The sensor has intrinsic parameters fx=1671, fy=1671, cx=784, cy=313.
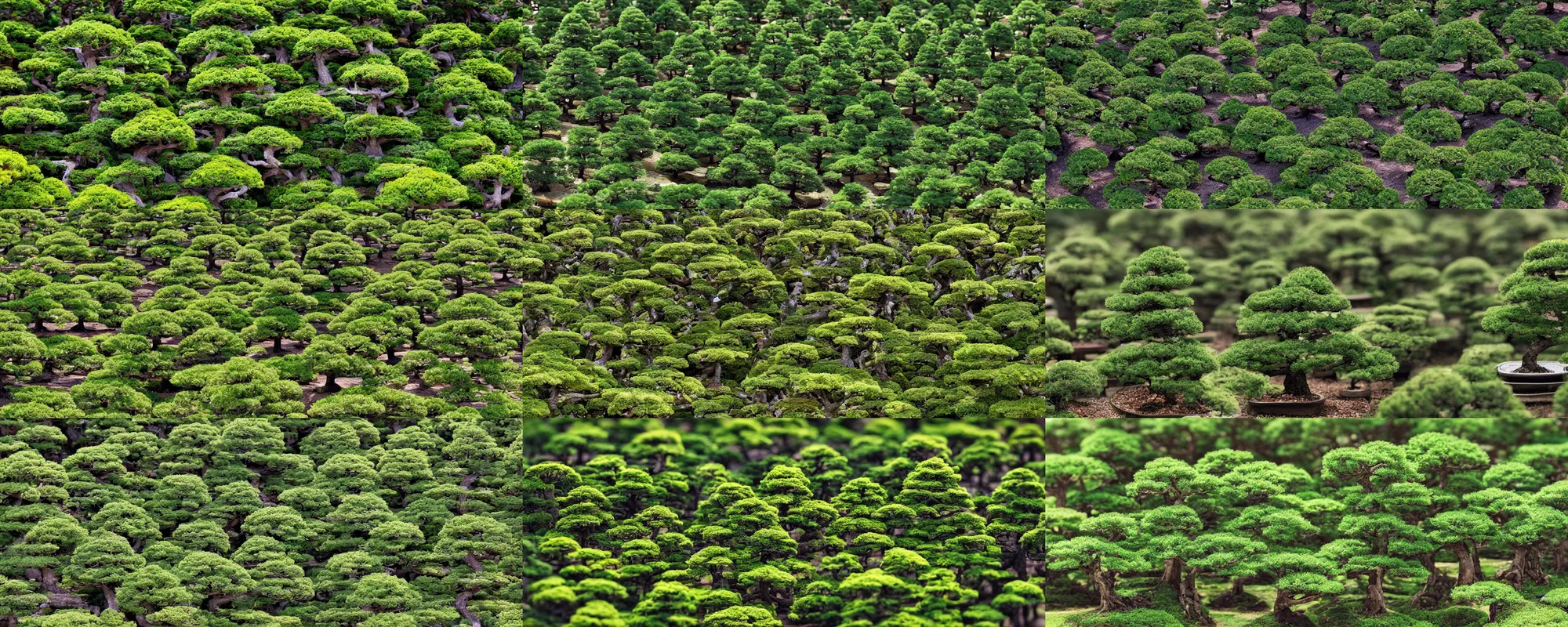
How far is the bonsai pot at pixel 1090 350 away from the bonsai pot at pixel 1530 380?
453 cm

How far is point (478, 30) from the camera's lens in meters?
27.1

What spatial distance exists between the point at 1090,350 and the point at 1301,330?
→ 254 centimetres

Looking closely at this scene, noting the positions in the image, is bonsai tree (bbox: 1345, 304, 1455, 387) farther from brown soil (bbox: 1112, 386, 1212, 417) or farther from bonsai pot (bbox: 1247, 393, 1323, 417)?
brown soil (bbox: 1112, 386, 1212, 417)

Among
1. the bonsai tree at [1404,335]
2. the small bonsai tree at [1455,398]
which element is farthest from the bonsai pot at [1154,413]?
the small bonsai tree at [1455,398]

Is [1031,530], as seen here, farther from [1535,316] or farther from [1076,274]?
[1535,316]

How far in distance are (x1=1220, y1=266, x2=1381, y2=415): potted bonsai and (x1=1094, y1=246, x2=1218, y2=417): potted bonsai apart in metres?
0.52

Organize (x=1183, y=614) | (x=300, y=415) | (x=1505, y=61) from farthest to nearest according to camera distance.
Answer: (x=1505, y=61)
(x=300, y=415)
(x=1183, y=614)

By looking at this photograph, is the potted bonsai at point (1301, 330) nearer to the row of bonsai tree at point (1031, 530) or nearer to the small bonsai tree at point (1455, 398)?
the small bonsai tree at point (1455, 398)

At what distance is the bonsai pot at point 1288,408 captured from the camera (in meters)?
19.7

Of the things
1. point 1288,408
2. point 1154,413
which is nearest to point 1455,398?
point 1288,408

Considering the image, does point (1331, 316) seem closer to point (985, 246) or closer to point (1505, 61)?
point (985, 246)

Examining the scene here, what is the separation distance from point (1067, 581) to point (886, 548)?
2108mm

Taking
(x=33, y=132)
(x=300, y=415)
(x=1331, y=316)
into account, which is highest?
(x=33, y=132)

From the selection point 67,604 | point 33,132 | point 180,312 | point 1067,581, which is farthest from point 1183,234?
point 33,132
